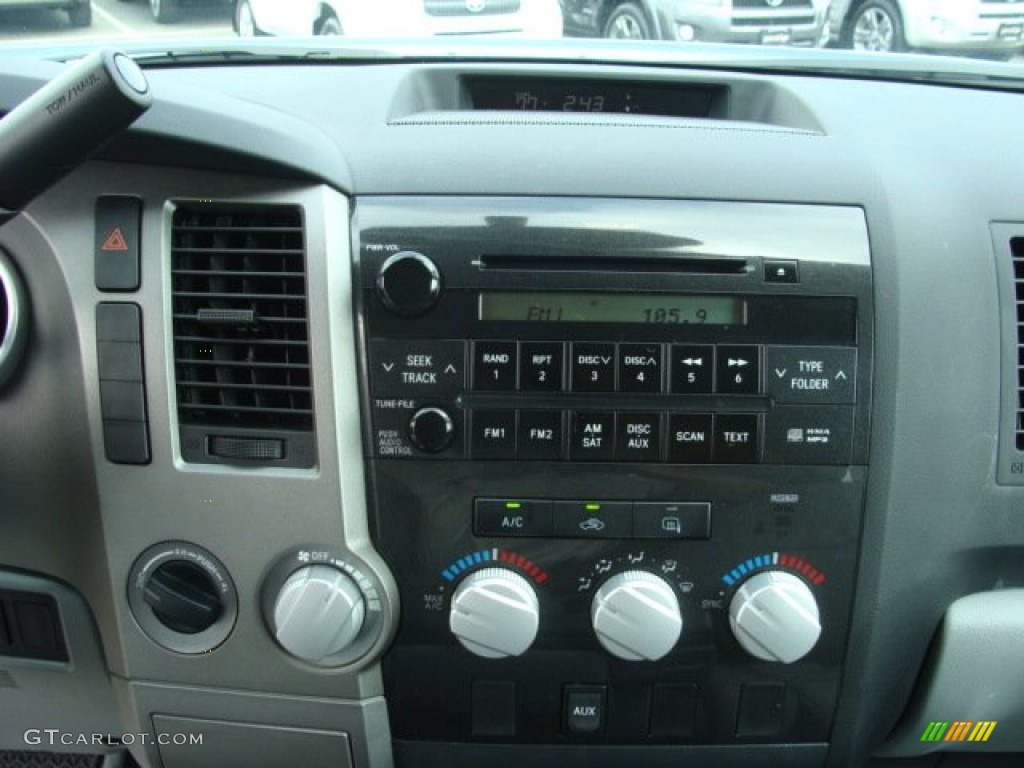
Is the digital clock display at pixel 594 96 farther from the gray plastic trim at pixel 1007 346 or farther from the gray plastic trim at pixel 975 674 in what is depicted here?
the gray plastic trim at pixel 975 674

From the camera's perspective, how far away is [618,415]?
1287 millimetres

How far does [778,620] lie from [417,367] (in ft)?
1.83

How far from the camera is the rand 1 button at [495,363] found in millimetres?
1275

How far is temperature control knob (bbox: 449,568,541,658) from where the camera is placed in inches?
50.7

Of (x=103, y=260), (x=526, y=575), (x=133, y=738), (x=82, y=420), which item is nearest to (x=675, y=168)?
(x=526, y=575)

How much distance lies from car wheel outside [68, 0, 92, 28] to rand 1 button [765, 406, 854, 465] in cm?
164

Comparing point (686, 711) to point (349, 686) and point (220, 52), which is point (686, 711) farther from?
point (220, 52)

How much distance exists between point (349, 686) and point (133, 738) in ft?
1.28

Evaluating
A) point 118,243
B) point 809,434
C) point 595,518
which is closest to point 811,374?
point 809,434

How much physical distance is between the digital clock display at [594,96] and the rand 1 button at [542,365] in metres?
0.60

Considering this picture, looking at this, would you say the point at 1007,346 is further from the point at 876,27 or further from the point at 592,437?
the point at 876,27

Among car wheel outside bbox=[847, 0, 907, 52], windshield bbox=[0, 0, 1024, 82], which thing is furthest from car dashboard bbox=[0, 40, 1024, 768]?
car wheel outside bbox=[847, 0, 907, 52]

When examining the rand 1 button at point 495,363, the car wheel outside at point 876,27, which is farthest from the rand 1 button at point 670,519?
the car wheel outside at point 876,27

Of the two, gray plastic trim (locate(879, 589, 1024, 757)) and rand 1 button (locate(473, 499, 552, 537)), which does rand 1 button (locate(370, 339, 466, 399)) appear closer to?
rand 1 button (locate(473, 499, 552, 537))
